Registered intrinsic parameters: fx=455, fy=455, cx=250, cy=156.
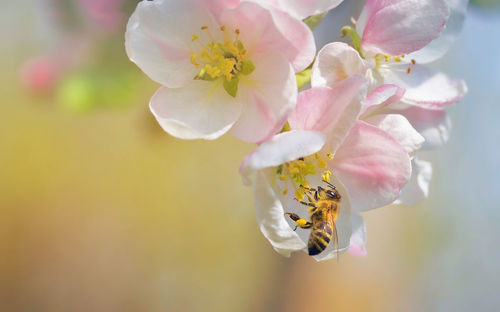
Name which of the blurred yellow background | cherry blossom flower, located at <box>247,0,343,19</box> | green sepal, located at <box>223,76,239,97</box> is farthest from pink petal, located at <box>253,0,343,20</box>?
the blurred yellow background

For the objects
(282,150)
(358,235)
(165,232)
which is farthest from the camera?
(165,232)

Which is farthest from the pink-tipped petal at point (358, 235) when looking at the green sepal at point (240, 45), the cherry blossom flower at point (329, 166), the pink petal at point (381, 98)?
the green sepal at point (240, 45)

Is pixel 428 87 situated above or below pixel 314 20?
below

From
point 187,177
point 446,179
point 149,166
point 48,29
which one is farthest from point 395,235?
point 48,29

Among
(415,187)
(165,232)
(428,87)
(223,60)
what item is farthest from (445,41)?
(165,232)

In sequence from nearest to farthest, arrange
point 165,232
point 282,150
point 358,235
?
point 282,150, point 358,235, point 165,232

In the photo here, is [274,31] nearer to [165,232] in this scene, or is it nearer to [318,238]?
[318,238]
